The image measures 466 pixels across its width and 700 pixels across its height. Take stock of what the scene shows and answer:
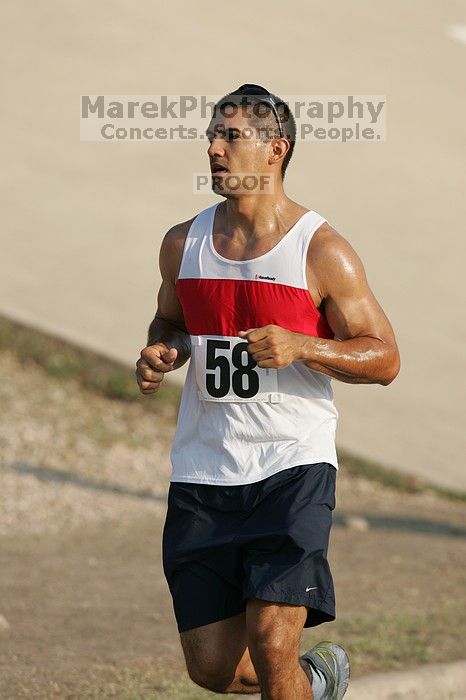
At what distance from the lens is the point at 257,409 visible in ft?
13.9

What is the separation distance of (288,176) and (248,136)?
9.66 m

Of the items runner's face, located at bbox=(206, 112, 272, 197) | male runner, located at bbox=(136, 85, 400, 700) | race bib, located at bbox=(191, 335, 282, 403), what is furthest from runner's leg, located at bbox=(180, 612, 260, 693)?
runner's face, located at bbox=(206, 112, 272, 197)

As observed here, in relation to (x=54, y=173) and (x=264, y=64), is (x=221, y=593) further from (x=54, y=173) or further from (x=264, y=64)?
(x=264, y=64)

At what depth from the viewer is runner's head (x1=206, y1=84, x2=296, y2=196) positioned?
166 inches

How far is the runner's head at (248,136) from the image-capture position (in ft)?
13.9

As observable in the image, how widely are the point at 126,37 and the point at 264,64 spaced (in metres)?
1.66

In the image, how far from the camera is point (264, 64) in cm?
1579

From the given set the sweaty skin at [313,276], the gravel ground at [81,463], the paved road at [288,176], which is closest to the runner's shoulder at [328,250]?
the sweaty skin at [313,276]

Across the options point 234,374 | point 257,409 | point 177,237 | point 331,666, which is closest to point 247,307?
point 234,374

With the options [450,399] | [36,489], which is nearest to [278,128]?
[36,489]

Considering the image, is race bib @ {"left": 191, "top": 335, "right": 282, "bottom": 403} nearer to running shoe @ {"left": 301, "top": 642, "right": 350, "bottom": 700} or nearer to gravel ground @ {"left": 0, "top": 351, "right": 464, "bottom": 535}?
running shoe @ {"left": 301, "top": 642, "right": 350, "bottom": 700}

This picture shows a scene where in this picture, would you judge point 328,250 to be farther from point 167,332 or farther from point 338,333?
point 167,332

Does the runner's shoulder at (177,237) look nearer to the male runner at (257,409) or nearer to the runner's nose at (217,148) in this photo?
the male runner at (257,409)

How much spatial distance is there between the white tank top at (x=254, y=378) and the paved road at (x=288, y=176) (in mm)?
5947
